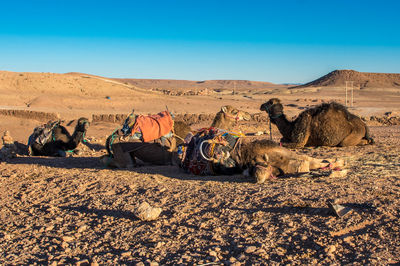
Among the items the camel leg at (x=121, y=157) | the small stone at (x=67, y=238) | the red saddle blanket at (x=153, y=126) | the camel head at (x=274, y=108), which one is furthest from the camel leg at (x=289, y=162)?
the camel head at (x=274, y=108)

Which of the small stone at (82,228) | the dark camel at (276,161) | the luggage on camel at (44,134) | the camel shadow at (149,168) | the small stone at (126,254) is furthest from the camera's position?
the luggage on camel at (44,134)

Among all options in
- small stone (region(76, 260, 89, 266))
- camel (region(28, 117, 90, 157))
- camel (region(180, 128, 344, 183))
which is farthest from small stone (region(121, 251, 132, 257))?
camel (region(28, 117, 90, 157))

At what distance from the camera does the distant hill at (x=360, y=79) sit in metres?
85.3

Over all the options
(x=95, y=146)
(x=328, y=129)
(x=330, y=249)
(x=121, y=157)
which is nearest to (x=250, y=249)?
(x=330, y=249)

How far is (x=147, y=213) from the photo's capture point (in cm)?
446

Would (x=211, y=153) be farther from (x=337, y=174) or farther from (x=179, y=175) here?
(x=337, y=174)

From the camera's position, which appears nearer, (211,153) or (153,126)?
(211,153)

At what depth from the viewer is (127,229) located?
4324mm

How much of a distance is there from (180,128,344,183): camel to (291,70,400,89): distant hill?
83023mm

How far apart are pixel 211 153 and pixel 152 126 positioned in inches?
72.6

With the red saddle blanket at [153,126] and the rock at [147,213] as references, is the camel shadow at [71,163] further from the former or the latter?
the rock at [147,213]

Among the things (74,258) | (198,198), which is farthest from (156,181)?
(74,258)

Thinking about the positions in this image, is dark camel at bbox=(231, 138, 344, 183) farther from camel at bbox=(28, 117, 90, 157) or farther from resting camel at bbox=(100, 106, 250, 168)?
camel at bbox=(28, 117, 90, 157)

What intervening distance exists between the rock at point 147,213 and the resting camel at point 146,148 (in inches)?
138
